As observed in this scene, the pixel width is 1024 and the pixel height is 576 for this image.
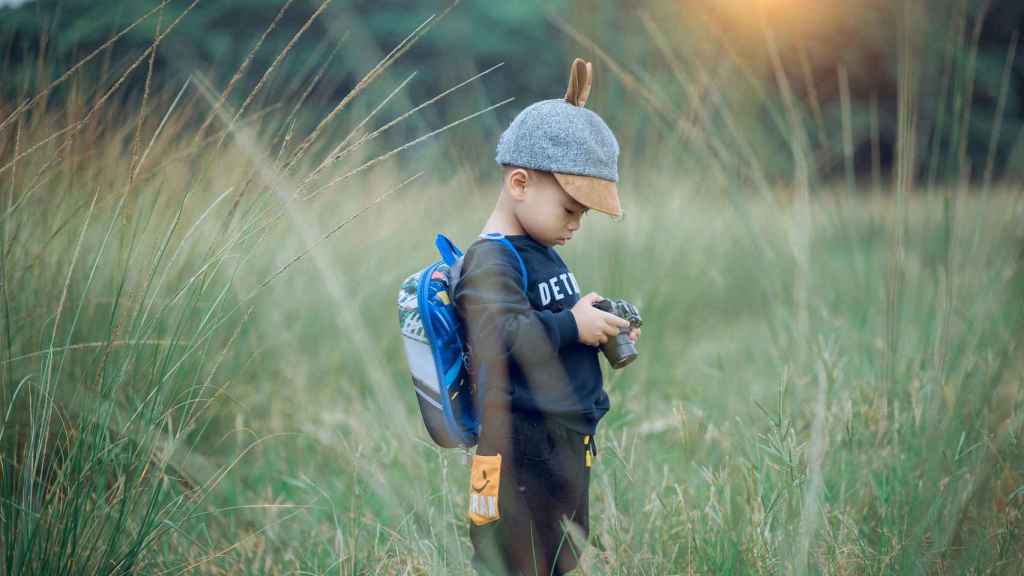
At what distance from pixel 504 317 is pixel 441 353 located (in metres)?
0.14

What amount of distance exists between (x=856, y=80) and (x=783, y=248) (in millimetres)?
14182

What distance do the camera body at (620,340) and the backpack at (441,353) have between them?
0.16m

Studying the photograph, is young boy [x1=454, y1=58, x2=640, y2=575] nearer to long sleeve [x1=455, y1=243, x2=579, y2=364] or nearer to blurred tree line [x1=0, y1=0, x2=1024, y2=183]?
long sleeve [x1=455, y1=243, x2=579, y2=364]

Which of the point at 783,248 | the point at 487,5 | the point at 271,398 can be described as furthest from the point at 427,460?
the point at 487,5

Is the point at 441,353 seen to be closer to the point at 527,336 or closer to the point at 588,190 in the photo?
the point at 527,336

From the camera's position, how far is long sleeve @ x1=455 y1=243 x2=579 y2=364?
1.48m

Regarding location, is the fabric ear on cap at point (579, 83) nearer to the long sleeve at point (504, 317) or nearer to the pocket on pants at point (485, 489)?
the long sleeve at point (504, 317)

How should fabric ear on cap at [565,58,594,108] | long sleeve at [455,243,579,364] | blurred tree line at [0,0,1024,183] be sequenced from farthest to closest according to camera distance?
blurred tree line at [0,0,1024,183] < fabric ear on cap at [565,58,594,108] < long sleeve at [455,243,579,364]

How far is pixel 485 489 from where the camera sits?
1530mm

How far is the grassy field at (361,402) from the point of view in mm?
1574

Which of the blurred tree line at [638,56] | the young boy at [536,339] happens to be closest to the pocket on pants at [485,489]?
the young boy at [536,339]

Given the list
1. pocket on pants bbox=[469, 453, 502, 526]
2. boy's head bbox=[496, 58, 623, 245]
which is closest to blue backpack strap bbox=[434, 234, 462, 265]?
boy's head bbox=[496, 58, 623, 245]

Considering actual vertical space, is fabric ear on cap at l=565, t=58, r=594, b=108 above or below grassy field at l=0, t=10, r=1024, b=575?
above

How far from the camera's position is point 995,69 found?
36.0 ft
